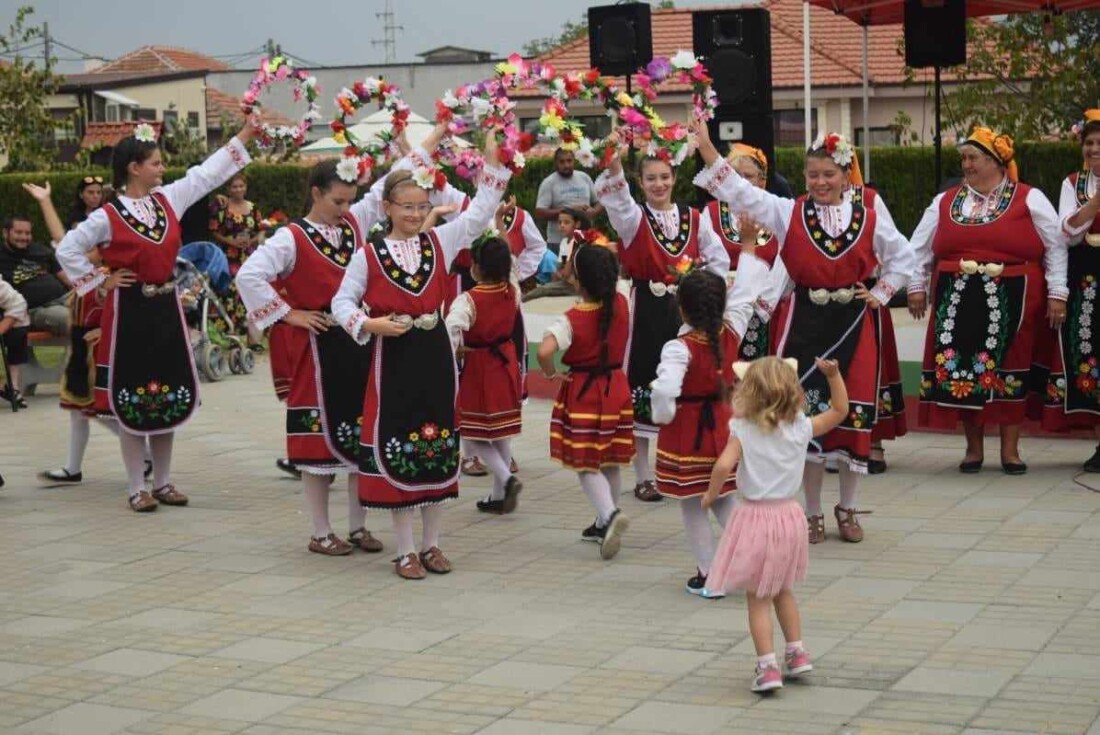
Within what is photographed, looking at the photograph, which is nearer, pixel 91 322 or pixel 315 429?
pixel 315 429

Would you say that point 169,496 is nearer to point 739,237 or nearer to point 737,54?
point 739,237

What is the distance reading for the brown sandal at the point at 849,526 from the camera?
764 cm

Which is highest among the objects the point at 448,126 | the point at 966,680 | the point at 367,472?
the point at 448,126

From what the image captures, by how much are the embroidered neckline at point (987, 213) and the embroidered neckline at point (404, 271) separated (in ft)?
10.4

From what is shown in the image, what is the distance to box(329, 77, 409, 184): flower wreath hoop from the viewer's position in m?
7.89

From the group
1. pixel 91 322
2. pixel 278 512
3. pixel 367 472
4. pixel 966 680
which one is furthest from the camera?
pixel 91 322

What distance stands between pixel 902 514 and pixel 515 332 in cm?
220

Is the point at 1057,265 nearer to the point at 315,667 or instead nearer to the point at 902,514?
the point at 902,514

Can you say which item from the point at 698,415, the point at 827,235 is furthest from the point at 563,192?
the point at 698,415

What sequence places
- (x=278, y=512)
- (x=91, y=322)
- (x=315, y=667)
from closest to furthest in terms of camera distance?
(x=315, y=667), (x=278, y=512), (x=91, y=322)

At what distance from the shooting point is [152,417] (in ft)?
28.6

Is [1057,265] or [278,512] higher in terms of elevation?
[1057,265]

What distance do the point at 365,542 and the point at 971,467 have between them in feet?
11.1

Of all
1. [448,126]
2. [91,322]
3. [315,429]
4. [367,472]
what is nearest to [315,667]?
[367,472]
